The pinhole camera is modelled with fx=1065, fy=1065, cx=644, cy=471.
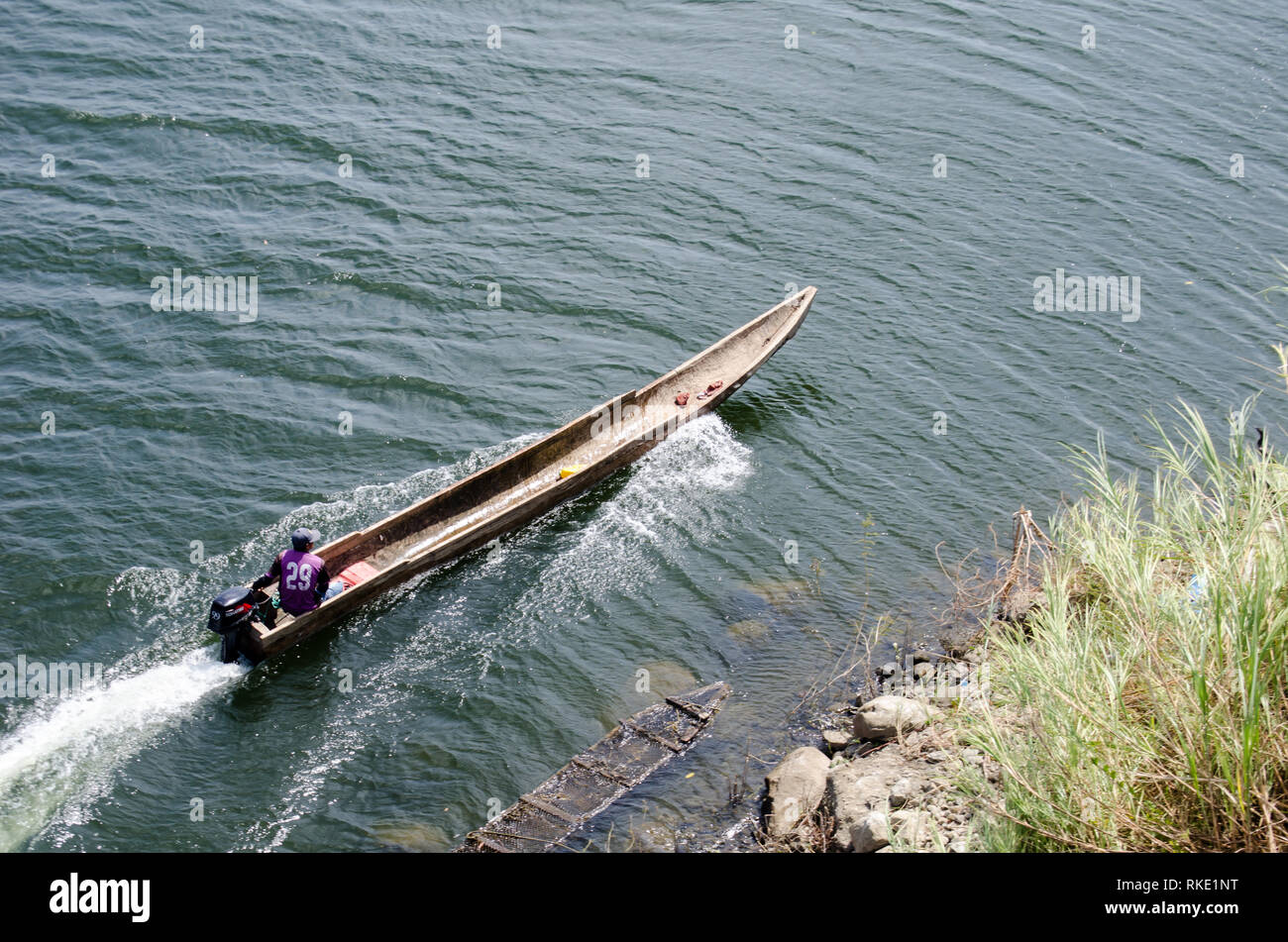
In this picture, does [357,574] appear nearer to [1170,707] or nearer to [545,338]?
[545,338]

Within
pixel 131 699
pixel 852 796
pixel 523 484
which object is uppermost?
pixel 523 484

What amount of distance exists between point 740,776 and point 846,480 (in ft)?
23.0

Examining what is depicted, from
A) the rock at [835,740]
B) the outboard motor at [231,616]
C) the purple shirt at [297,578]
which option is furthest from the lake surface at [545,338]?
the purple shirt at [297,578]

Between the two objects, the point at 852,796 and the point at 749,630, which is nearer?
the point at 852,796

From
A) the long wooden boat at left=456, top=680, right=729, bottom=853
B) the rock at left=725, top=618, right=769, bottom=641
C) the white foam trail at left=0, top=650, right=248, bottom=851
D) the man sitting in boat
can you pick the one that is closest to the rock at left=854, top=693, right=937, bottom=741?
the long wooden boat at left=456, top=680, right=729, bottom=853

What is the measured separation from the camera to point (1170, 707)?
6922mm

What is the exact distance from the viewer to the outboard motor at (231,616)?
12344 mm

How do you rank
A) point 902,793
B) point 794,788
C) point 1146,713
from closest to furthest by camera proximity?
point 1146,713, point 902,793, point 794,788

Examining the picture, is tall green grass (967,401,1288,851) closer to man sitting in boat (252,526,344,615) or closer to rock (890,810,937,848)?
rock (890,810,937,848)

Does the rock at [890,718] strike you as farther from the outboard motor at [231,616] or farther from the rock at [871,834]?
the outboard motor at [231,616]

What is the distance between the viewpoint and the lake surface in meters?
12.4

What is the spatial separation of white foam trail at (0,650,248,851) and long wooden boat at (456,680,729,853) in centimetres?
394

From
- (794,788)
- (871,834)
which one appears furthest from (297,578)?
(871,834)

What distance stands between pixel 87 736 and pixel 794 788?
25.1 ft
